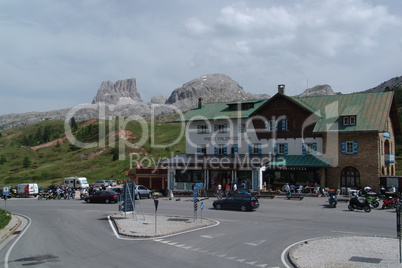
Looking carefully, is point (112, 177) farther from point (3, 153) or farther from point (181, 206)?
point (3, 153)

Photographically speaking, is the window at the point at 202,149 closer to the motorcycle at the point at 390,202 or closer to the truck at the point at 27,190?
the truck at the point at 27,190

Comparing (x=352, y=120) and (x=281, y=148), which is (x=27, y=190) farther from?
(x=352, y=120)

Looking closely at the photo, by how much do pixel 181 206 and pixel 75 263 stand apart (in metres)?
21.7

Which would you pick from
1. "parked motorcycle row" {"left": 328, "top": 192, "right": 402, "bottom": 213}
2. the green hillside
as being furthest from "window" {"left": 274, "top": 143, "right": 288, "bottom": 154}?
the green hillside

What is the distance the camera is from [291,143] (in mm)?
46281

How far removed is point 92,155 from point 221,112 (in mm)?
54729

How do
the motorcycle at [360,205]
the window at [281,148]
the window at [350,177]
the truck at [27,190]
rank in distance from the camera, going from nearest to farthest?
the motorcycle at [360,205], the window at [350,177], the window at [281,148], the truck at [27,190]

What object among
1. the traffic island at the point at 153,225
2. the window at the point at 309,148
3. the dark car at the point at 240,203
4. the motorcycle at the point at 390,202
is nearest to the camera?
the traffic island at the point at 153,225

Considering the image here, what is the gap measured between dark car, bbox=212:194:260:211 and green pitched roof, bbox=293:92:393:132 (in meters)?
15.4

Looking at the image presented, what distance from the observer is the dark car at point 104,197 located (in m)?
40.8

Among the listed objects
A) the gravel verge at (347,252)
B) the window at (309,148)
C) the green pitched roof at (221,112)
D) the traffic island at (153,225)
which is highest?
the green pitched roof at (221,112)

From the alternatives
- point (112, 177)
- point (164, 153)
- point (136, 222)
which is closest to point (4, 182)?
point (112, 177)

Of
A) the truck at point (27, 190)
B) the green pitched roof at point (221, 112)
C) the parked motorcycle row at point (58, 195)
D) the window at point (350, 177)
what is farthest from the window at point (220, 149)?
the truck at point (27, 190)

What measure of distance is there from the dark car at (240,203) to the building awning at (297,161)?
13221 millimetres
